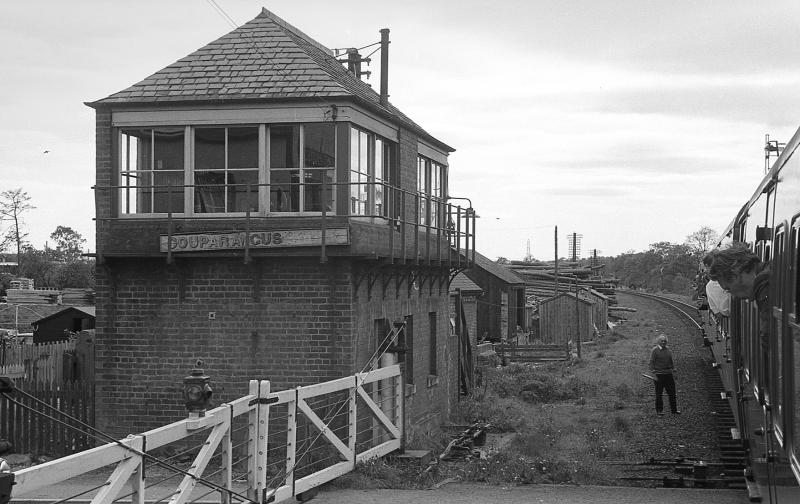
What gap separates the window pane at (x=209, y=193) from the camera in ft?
46.1

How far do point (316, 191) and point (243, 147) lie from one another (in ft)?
4.22

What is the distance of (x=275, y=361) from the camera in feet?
44.9

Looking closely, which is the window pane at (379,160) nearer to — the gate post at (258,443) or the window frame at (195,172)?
the window frame at (195,172)

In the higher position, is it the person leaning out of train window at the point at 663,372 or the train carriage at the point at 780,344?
the train carriage at the point at 780,344

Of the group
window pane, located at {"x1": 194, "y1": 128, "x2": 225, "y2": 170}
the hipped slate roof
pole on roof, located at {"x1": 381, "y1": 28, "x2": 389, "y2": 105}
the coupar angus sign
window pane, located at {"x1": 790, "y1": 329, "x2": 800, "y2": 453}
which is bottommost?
window pane, located at {"x1": 790, "y1": 329, "x2": 800, "y2": 453}

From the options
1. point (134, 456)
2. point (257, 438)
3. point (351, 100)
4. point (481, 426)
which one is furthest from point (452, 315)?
point (134, 456)

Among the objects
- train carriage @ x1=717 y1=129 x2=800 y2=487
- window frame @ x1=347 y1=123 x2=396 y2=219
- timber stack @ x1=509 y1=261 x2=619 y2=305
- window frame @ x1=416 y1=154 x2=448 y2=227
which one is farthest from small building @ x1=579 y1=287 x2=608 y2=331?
train carriage @ x1=717 y1=129 x2=800 y2=487

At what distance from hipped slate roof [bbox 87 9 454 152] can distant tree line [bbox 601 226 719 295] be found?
2513 inches

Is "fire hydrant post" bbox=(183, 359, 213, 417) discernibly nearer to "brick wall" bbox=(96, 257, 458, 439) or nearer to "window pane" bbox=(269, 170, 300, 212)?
"brick wall" bbox=(96, 257, 458, 439)

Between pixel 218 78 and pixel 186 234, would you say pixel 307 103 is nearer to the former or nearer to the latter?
pixel 218 78

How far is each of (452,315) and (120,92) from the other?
39.0 feet

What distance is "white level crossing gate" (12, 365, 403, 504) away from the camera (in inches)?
238

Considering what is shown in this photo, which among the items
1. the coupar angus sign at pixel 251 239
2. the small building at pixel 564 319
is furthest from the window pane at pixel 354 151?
the small building at pixel 564 319

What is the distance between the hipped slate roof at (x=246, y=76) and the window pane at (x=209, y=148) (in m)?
0.52
